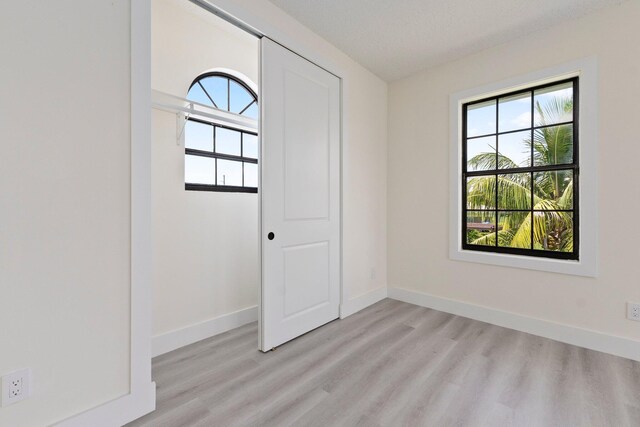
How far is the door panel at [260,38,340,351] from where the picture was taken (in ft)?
7.29

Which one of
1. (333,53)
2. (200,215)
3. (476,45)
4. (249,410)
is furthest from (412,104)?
(249,410)

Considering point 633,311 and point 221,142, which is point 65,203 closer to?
point 221,142

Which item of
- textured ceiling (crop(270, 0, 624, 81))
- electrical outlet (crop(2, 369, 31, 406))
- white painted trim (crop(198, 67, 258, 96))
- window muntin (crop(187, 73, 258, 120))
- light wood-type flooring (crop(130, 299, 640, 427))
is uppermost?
textured ceiling (crop(270, 0, 624, 81))

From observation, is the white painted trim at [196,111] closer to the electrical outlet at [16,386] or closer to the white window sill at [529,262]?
the electrical outlet at [16,386]

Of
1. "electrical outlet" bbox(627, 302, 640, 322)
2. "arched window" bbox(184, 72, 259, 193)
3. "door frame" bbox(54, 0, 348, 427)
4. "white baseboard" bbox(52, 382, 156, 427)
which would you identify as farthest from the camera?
"arched window" bbox(184, 72, 259, 193)

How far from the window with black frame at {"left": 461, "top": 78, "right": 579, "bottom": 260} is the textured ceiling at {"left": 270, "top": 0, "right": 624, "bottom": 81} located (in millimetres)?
540

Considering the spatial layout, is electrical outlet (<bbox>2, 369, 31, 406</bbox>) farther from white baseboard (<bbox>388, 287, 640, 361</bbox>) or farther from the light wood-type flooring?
white baseboard (<bbox>388, 287, 640, 361</bbox>)

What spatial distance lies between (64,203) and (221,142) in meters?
1.51

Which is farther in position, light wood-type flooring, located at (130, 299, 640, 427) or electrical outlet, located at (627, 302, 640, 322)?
electrical outlet, located at (627, 302, 640, 322)

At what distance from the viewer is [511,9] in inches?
88.1

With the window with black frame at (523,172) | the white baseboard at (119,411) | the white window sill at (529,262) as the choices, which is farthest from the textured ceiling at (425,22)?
the white baseboard at (119,411)

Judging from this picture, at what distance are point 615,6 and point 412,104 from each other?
5.49 ft

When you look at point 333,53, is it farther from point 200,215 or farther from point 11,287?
point 11,287

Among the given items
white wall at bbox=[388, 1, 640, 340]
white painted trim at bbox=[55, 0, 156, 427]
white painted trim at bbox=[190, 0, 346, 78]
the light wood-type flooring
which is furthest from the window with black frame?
white painted trim at bbox=[55, 0, 156, 427]
